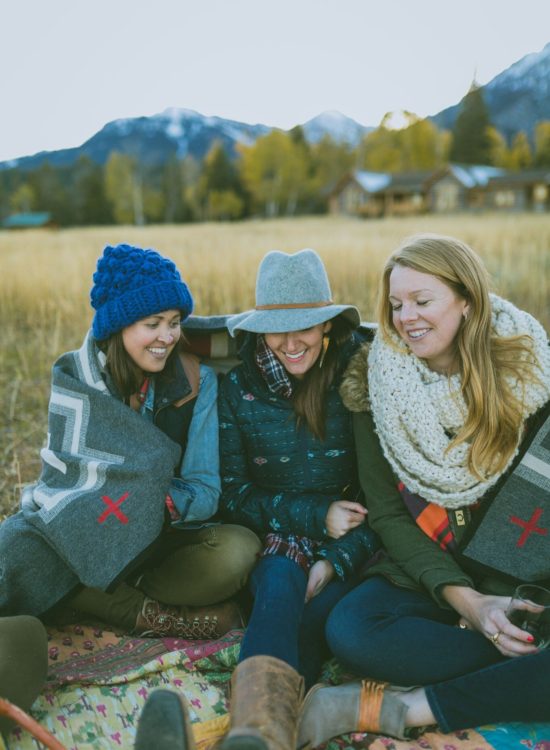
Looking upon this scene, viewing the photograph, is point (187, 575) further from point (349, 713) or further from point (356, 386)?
point (356, 386)

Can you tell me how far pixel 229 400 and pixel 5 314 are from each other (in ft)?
17.8

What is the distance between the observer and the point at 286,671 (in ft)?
5.71

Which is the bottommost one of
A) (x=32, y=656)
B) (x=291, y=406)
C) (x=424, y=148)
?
(x=32, y=656)

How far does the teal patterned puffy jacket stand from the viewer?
8.14 feet

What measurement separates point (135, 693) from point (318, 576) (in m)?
0.73

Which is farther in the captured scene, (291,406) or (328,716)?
(291,406)

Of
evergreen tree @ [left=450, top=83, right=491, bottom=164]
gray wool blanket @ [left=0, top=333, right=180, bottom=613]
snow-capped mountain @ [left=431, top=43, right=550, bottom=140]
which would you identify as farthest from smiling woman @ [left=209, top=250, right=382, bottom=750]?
snow-capped mountain @ [left=431, top=43, right=550, bottom=140]

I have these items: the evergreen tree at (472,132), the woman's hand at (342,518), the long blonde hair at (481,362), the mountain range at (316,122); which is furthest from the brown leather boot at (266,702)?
the mountain range at (316,122)

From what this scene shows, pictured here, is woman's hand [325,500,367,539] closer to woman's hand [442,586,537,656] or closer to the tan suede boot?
woman's hand [442,586,537,656]

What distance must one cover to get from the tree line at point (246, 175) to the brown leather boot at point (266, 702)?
44.3m

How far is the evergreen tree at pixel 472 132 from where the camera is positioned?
169 feet

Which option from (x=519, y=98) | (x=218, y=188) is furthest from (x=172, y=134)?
(x=218, y=188)

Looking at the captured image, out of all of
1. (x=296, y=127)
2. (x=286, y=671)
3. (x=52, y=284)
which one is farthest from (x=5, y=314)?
(x=296, y=127)

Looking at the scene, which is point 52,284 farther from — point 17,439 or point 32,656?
point 32,656
